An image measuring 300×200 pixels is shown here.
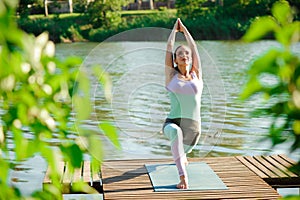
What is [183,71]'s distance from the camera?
5418 mm

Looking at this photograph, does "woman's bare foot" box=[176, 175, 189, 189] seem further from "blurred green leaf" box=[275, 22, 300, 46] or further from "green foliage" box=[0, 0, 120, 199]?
"blurred green leaf" box=[275, 22, 300, 46]

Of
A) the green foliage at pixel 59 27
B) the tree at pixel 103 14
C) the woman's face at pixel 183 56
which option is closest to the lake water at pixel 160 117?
the woman's face at pixel 183 56

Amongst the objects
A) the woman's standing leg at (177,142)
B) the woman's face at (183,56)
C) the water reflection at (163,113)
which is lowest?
the water reflection at (163,113)

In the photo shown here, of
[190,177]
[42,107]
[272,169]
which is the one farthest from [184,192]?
[42,107]

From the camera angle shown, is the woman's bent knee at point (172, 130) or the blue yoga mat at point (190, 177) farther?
the woman's bent knee at point (172, 130)

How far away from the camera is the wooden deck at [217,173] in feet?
16.4

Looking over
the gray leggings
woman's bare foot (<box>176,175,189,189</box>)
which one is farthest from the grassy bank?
woman's bare foot (<box>176,175,189,189</box>)

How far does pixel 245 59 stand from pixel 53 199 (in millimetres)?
19898

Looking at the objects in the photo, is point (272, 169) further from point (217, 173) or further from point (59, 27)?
point (59, 27)

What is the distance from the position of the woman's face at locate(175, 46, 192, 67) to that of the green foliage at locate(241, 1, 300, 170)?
13.8ft

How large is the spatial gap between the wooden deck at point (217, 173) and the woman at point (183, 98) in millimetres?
353

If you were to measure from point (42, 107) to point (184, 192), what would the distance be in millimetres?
3884

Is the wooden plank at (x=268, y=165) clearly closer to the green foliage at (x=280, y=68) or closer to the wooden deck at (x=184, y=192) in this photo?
the wooden deck at (x=184, y=192)

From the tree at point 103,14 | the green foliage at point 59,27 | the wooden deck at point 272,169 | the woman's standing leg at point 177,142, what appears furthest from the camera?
the tree at point 103,14
